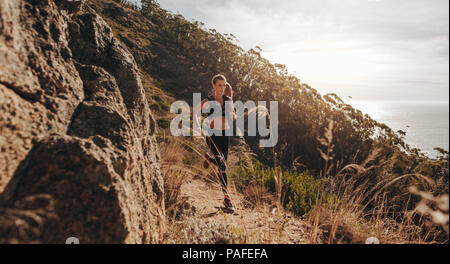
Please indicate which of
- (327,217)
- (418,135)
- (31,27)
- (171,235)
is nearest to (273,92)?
(418,135)

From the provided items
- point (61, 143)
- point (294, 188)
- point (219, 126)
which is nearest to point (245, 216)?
point (294, 188)

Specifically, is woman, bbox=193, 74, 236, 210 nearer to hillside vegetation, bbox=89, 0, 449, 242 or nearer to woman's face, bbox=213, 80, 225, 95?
woman's face, bbox=213, 80, 225, 95

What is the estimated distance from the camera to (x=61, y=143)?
140 centimetres

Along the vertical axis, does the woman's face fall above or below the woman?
above

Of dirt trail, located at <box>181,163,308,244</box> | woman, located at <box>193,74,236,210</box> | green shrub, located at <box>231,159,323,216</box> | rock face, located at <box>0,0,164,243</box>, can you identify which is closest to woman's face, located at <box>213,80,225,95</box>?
woman, located at <box>193,74,236,210</box>

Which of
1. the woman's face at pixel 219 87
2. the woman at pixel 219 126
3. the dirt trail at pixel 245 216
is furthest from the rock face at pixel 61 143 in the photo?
the woman's face at pixel 219 87

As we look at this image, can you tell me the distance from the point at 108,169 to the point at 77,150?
0.20 m

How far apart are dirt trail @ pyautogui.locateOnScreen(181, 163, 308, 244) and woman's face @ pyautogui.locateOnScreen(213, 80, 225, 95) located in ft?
4.70

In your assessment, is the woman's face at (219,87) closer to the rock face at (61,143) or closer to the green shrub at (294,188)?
the green shrub at (294,188)

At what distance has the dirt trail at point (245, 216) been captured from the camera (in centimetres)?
233

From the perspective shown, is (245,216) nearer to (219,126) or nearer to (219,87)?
(219,126)

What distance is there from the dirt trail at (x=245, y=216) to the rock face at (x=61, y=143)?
3.07 ft

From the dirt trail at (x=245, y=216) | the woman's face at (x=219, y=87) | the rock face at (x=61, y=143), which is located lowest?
the dirt trail at (x=245, y=216)

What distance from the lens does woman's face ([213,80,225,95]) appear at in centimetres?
375
